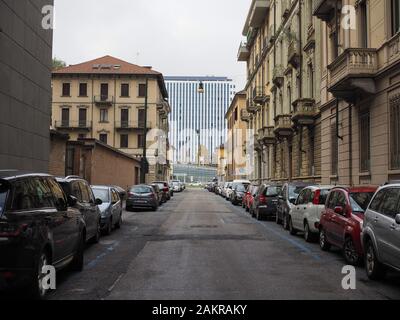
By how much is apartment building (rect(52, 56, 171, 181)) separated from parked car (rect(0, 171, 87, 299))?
212 ft

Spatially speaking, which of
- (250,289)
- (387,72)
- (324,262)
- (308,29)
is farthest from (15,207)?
(308,29)

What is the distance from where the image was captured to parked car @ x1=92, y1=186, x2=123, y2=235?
15.8 m

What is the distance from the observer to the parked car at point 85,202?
38.4 ft

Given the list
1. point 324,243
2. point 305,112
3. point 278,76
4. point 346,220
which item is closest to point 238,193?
point 278,76

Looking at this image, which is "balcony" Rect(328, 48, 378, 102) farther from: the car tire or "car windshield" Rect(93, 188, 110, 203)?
"car windshield" Rect(93, 188, 110, 203)

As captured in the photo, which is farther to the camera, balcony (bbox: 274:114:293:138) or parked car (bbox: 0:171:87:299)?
balcony (bbox: 274:114:293:138)

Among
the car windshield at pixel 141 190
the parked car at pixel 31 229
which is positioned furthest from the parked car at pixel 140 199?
the parked car at pixel 31 229

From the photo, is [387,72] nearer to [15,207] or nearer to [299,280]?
[299,280]

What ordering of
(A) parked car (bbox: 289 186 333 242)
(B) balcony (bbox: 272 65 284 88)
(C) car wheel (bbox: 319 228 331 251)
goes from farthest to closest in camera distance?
(B) balcony (bbox: 272 65 284 88)
(A) parked car (bbox: 289 186 333 242)
(C) car wheel (bbox: 319 228 331 251)

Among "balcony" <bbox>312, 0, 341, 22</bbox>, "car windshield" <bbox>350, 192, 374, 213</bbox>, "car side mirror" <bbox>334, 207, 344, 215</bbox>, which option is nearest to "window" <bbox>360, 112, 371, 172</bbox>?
"balcony" <bbox>312, 0, 341, 22</bbox>

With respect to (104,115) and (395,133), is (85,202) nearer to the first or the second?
(395,133)

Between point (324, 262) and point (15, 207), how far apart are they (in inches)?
258

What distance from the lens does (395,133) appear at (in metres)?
16.8
